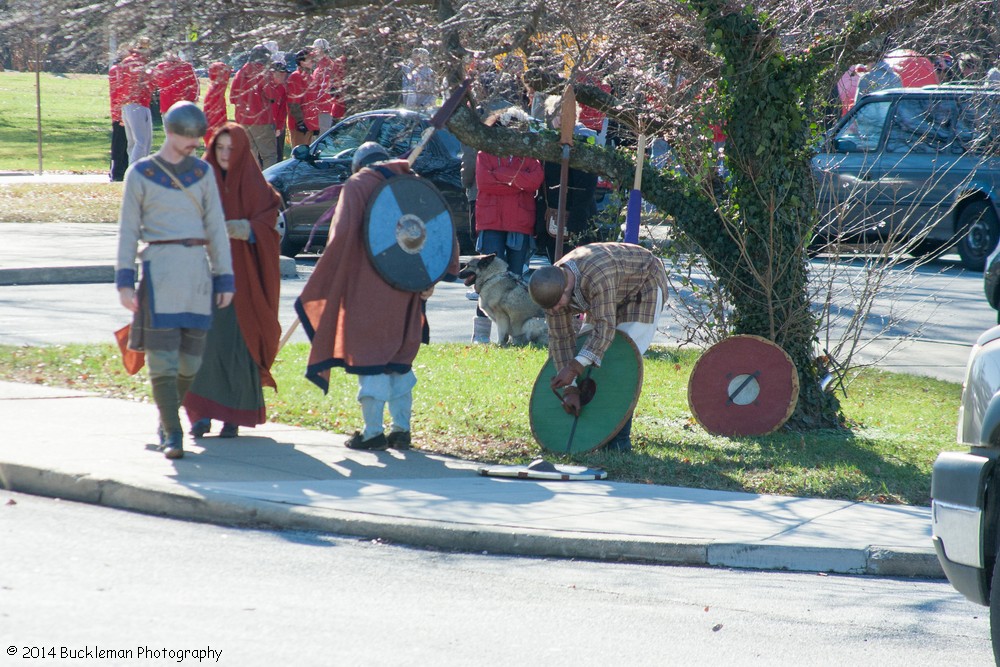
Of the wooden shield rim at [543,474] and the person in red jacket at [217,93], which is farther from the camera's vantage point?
the person in red jacket at [217,93]

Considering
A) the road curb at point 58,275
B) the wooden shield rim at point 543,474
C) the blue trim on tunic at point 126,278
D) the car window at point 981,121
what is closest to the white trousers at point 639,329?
the wooden shield rim at point 543,474

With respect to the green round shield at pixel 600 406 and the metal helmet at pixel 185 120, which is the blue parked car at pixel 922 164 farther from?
the metal helmet at pixel 185 120

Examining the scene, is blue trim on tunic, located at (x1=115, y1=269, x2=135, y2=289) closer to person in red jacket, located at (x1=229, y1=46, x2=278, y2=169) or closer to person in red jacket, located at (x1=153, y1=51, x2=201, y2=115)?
person in red jacket, located at (x1=229, y1=46, x2=278, y2=169)

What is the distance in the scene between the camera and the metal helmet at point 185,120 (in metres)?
6.88

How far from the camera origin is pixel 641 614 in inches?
207

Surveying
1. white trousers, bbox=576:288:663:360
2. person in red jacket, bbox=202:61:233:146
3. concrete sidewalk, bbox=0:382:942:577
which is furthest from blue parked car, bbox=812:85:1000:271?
concrete sidewalk, bbox=0:382:942:577

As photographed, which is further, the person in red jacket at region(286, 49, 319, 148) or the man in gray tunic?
the person in red jacket at region(286, 49, 319, 148)

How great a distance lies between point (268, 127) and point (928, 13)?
11554mm

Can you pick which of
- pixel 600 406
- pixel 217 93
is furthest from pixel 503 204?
pixel 600 406

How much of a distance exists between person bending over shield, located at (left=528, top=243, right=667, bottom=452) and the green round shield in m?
0.09

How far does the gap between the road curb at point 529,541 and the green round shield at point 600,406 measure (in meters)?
1.71

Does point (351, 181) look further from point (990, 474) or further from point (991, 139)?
point (991, 139)

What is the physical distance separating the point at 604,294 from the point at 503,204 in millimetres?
4457

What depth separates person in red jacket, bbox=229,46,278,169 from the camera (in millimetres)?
9688
